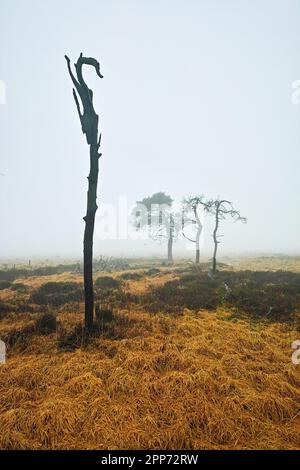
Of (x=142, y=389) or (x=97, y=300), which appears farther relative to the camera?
(x=97, y=300)

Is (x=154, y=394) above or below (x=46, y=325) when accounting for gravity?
below

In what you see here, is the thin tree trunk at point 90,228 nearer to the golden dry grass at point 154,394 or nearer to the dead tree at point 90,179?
the dead tree at point 90,179

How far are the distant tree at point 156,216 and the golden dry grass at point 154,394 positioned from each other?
112 ft

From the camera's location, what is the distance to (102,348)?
241 inches

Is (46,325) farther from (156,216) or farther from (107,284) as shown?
(156,216)

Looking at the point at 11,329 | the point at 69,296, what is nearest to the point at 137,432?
the point at 11,329

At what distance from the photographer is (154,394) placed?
441 centimetres

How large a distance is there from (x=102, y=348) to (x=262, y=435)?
379cm

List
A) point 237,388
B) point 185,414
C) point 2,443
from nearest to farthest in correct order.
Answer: point 2,443
point 185,414
point 237,388

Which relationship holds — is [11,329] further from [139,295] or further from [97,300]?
[139,295]

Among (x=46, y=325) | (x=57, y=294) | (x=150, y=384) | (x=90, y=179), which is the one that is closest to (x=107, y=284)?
(x=57, y=294)

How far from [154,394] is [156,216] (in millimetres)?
37391

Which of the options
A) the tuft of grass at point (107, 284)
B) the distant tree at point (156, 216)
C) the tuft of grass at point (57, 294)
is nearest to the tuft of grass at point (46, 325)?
the tuft of grass at point (57, 294)

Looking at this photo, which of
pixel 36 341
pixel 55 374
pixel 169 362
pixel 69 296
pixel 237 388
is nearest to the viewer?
pixel 237 388
